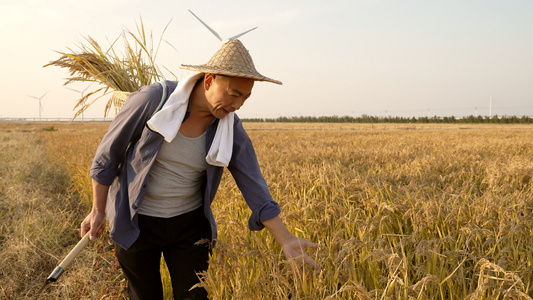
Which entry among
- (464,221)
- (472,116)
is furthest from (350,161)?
(472,116)

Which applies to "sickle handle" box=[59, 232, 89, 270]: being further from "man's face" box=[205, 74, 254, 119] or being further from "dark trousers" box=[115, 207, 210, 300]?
"man's face" box=[205, 74, 254, 119]

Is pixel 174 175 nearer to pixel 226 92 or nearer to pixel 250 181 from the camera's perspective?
pixel 250 181

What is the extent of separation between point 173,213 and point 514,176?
16.7 ft

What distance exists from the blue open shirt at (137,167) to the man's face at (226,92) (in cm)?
22

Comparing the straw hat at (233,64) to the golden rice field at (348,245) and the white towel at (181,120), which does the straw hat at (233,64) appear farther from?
the golden rice field at (348,245)

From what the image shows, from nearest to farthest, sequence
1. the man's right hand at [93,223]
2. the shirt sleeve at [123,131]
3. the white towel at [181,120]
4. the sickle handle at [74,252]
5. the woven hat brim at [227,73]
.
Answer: the woven hat brim at [227,73] < the white towel at [181,120] < the shirt sleeve at [123,131] < the sickle handle at [74,252] < the man's right hand at [93,223]

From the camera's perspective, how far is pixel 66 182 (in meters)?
7.48

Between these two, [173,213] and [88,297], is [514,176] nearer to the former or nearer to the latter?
[173,213]

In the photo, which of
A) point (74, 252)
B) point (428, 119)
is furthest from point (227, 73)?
point (428, 119)

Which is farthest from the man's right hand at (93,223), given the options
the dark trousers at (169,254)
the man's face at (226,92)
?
the man's face at (226,92)

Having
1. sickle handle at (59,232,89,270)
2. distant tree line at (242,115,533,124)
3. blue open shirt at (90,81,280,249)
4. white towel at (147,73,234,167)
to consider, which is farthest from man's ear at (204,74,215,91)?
distant tree line at (242,115,533,124)

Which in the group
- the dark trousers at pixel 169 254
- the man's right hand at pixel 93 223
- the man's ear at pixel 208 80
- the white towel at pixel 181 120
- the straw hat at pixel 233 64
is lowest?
the dark trousers at pixel 169 254

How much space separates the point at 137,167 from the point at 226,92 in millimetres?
720

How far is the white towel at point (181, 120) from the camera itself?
1960 mm
